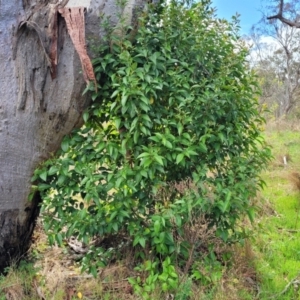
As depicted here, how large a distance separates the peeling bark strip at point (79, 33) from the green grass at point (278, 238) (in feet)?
6.51

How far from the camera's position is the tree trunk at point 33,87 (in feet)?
8.42

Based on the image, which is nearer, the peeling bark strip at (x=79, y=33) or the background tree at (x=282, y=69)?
the peeling bark strip at (x=79, y=33)

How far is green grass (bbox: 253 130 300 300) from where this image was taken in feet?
9.39

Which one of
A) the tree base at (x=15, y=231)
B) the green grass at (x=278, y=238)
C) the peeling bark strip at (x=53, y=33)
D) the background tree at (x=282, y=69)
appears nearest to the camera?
the peeling bark strip at (x=53, y=33)

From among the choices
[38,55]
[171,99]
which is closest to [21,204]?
[38,55]

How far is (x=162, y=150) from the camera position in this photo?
2.43 meters

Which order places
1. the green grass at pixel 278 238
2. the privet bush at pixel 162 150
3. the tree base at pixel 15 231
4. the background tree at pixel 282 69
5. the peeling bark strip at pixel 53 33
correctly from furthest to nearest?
the background tree at pixel 282 69 → the green grass at pixel 278 238 → the tree base at pixel 15 231 → the peeling bark strip at pixel 53 33 → the privet bush at pixel 162 150

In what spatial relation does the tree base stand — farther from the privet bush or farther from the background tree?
the background tree

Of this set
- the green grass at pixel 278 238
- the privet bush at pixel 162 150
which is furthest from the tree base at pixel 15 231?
the green grass at pixel 278 238

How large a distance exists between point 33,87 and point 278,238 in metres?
2.84

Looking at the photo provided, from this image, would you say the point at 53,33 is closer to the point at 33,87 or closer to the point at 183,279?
the point at 33,87

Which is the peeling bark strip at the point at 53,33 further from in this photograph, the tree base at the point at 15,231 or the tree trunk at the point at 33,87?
the tree base at the point at 15,231

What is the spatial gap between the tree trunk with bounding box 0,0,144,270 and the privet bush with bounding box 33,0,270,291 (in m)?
0.12

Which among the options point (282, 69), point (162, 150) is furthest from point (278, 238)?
point (282, 69)
